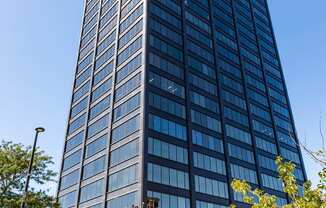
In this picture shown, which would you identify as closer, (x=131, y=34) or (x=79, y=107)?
(x=131, y=34)

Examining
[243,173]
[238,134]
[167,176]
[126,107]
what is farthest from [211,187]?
[126,107]

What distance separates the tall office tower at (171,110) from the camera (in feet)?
180

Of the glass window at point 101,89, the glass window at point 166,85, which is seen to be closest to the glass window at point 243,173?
the glass window at point 166,85

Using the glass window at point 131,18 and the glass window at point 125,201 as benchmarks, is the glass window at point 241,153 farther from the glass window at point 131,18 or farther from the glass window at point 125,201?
the glass window at point 131,18

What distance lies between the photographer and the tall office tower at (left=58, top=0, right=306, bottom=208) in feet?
180

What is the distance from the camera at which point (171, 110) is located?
5988 centimetres

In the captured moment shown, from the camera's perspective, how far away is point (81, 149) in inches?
2822

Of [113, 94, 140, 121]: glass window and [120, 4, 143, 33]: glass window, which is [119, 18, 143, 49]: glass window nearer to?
[120, 4, 143, 33]: glass window

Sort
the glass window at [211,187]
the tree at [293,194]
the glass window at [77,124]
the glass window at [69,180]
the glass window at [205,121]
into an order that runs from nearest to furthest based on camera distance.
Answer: the tree at [293,194]
the glass window at [211,187]
the glass window at [205,121]
the glass window at [69,180]
the glass window at [77,124]

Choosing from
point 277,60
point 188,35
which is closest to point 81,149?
point 188,35

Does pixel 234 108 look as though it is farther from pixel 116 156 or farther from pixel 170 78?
pixel 116 156

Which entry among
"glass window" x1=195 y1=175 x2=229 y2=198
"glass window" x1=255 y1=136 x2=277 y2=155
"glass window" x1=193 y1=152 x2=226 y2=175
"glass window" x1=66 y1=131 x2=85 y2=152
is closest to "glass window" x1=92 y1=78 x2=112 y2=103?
"glass window" x1=66 y1=131 x2=85 y2=152

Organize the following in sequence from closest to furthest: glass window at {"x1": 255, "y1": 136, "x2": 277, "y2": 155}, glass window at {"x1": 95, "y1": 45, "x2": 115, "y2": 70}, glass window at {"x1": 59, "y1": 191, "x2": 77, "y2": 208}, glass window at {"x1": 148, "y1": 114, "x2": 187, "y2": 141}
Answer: glass window at {"x1": 148, "y1": 114, "x2": 187, "y2": 141} < glass window at {"x1": 59, "y1": 191, "x2": 77, "y2": 208} < glass window at {"x1": 95, "y1": 45, "x2": 115, "y2": 70} < glass window at {"x1": 255, "y1": 136, "x2": 277, "y2": 155}

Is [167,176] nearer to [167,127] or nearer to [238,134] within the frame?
[167,127]
